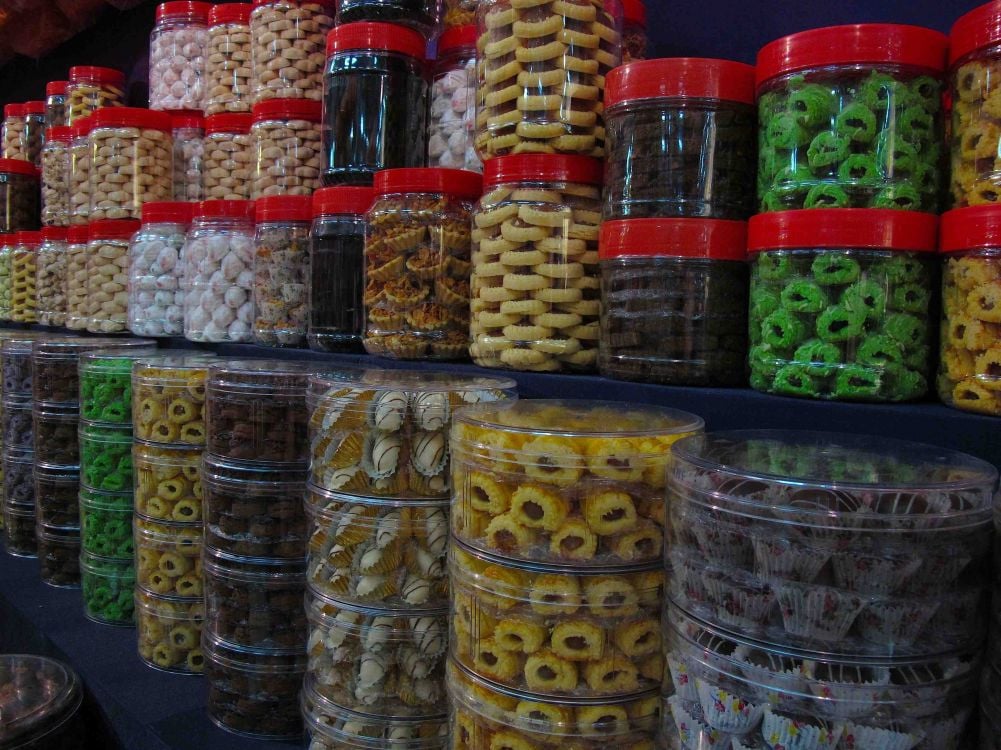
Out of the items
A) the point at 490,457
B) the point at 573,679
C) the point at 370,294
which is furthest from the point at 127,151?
the point at 573,679

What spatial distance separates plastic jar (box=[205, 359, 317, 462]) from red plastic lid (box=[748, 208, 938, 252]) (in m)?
0.67

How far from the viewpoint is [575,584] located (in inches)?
27.7

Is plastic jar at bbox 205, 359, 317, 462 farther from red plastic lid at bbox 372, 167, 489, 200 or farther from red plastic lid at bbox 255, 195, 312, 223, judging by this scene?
red plastic lid at bbox 255, 195, 312, 223

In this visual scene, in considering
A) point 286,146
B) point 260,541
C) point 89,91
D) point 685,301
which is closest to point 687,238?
point 685,301

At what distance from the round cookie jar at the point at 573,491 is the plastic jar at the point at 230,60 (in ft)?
5.12

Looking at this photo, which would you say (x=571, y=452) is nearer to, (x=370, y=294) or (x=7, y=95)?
(x=370, y=294)

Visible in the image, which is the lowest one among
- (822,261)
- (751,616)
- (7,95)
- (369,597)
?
(369,597)

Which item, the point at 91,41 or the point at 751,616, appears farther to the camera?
the point at 91,41

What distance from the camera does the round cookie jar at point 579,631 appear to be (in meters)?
0.70

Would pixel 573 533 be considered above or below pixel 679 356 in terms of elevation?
below

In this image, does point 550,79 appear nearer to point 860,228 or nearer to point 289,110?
point 860,228

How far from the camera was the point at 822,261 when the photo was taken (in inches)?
31.5

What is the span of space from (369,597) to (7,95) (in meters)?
4.18

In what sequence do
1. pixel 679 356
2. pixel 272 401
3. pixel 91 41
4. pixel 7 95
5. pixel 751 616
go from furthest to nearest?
pixel 7 95, pixel 91 41, pixel 272 401, pixel 679 356, pixel 751 616
